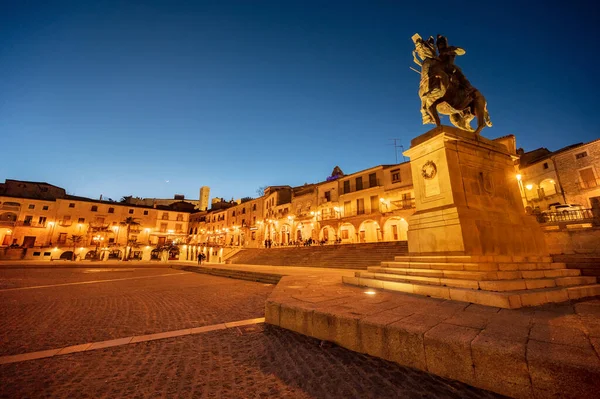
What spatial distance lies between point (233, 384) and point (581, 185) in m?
31.7

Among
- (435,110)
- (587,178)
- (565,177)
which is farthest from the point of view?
(565,177)

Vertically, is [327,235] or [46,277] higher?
[327,235]

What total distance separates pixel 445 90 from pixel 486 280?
15.6 ft

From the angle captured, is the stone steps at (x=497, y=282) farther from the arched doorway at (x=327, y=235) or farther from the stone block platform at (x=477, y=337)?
the arched doorway at (x=327, y=235)

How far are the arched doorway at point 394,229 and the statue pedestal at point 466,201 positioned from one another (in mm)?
19340

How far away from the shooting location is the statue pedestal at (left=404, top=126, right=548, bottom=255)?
5078 mm

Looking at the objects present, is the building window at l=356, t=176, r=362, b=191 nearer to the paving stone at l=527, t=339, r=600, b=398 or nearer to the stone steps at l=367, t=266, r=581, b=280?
the stone steps at l=367, t=266, r=581, b=280

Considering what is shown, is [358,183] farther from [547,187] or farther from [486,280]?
[486,280]

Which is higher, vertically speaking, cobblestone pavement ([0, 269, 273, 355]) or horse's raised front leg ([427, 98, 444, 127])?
horse's raised front leg ([427, 98, 444, 127])

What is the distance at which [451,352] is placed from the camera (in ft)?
6.63

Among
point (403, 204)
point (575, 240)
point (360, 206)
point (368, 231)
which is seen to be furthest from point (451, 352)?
point (360, 206)

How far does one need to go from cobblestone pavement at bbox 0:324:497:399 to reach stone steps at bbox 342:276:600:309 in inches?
73.9

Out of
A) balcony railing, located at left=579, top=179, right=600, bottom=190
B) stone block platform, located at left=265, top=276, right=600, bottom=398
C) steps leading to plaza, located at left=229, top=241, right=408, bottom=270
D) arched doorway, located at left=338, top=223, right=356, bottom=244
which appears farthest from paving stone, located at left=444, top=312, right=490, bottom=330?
balcony railing, located at left=579, top=179, right=600, bottom=190

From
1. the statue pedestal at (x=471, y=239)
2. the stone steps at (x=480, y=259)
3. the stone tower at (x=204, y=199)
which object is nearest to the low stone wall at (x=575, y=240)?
Answer: the statue pedestal at (x=471, y=239)
